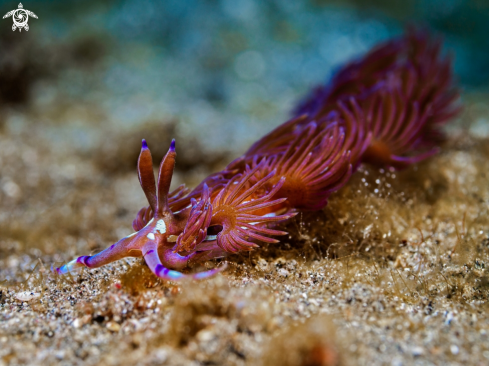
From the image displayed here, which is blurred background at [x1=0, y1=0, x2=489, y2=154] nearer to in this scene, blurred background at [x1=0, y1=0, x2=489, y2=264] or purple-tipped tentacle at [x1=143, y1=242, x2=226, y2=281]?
blurred background at [x1=0, y1=0, x2=489, y2=264]

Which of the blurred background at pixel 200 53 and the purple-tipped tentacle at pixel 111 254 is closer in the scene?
the purple-tipped tentacle at pixel 111 254

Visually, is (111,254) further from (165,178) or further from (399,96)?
(399,96)

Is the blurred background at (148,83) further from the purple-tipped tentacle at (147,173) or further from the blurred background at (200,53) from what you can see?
the purple-tipped tentacle at (147,173)

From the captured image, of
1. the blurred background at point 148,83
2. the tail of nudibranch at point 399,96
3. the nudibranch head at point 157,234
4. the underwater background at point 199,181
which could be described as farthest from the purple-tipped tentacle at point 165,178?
the blurred background at point 148,83

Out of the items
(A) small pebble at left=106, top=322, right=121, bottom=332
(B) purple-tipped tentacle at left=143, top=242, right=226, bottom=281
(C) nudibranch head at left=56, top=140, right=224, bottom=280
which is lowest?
(A) small pebble at left=106, top=322, right=121, bottom=332

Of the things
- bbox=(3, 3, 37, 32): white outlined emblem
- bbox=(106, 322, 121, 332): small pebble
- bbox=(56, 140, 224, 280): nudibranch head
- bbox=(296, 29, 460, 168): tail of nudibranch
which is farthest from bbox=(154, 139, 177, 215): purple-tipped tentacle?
bbox=(3, 3, 37, 32): white outlined emblem
